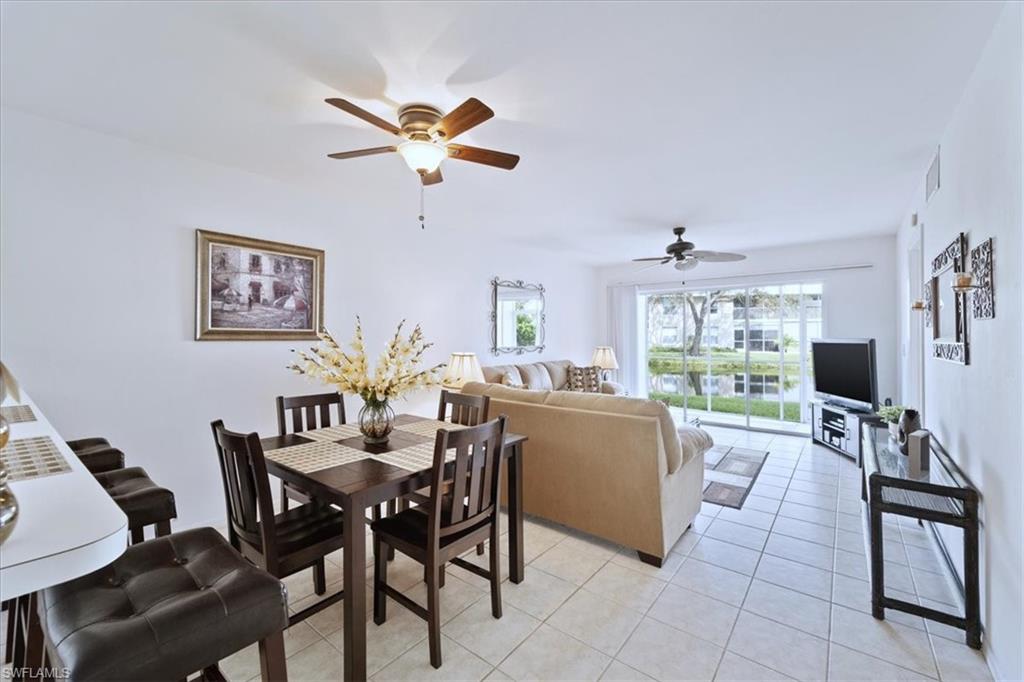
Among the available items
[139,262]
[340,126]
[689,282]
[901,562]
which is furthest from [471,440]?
[689,282]

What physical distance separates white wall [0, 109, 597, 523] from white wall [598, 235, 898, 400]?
4208 millimetres

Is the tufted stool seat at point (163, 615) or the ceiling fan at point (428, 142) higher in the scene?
the ceiling fan at point (428, 142)

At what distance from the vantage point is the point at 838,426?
483cm

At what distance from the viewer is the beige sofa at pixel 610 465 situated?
8.39ft

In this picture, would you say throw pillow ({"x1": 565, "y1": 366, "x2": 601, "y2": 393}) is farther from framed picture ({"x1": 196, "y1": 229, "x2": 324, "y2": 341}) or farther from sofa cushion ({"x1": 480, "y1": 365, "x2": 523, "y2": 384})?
framed picture ({"x1": 196, "y1": 229, "x2": 324, "y2": 341})

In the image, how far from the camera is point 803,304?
570 centimetres

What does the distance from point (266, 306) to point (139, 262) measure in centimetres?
75

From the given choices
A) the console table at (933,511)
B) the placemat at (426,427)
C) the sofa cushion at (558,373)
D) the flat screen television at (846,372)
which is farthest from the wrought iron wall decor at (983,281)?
the sofa cushion at (558,373)

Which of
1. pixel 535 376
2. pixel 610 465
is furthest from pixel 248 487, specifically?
pixel 535 376

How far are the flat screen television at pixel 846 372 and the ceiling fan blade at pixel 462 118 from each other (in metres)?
4.61

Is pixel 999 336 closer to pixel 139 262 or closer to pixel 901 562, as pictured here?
pixel 901 562

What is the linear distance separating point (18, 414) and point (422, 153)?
2.06m

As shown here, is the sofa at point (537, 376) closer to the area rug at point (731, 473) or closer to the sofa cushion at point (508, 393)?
the sofa cushion at point (508, 393)

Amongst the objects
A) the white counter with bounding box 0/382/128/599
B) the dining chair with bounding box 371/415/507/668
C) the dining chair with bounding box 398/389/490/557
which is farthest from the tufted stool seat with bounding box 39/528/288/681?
the dining chair with bounding box 398/389/490/557
